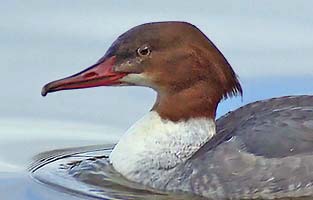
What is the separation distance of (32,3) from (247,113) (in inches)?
113

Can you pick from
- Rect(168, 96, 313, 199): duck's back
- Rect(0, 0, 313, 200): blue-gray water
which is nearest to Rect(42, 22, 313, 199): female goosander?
Rect(168, 96, 313, 199): duck's back

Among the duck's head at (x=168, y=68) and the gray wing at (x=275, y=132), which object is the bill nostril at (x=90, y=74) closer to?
the duck's head at (x=168, y=68)

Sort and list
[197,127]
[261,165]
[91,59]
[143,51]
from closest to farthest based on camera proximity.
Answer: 1. [261,165]
2. [143,51]
3. [197,127]
4. [91,59]

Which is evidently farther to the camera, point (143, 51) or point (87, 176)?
point (87, 176)

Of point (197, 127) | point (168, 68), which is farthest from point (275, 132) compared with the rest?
point (168, 68)

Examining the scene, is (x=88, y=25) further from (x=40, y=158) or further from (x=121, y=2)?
(x=40, y=158)

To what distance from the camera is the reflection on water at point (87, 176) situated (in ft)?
23.4

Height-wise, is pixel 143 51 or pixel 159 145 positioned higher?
pixel 143 51

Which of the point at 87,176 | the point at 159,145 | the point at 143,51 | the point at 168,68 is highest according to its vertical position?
the point at 143,51

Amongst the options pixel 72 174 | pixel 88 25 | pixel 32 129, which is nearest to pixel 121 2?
pixel 88 25

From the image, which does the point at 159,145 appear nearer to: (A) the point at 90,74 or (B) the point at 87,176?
(B) the point at 87,176

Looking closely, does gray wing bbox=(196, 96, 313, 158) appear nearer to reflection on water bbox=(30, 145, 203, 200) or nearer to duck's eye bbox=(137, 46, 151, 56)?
reflection on water bbox=(30, 145, 203, 200)

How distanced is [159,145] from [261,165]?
0.65m

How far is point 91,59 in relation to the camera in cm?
891
